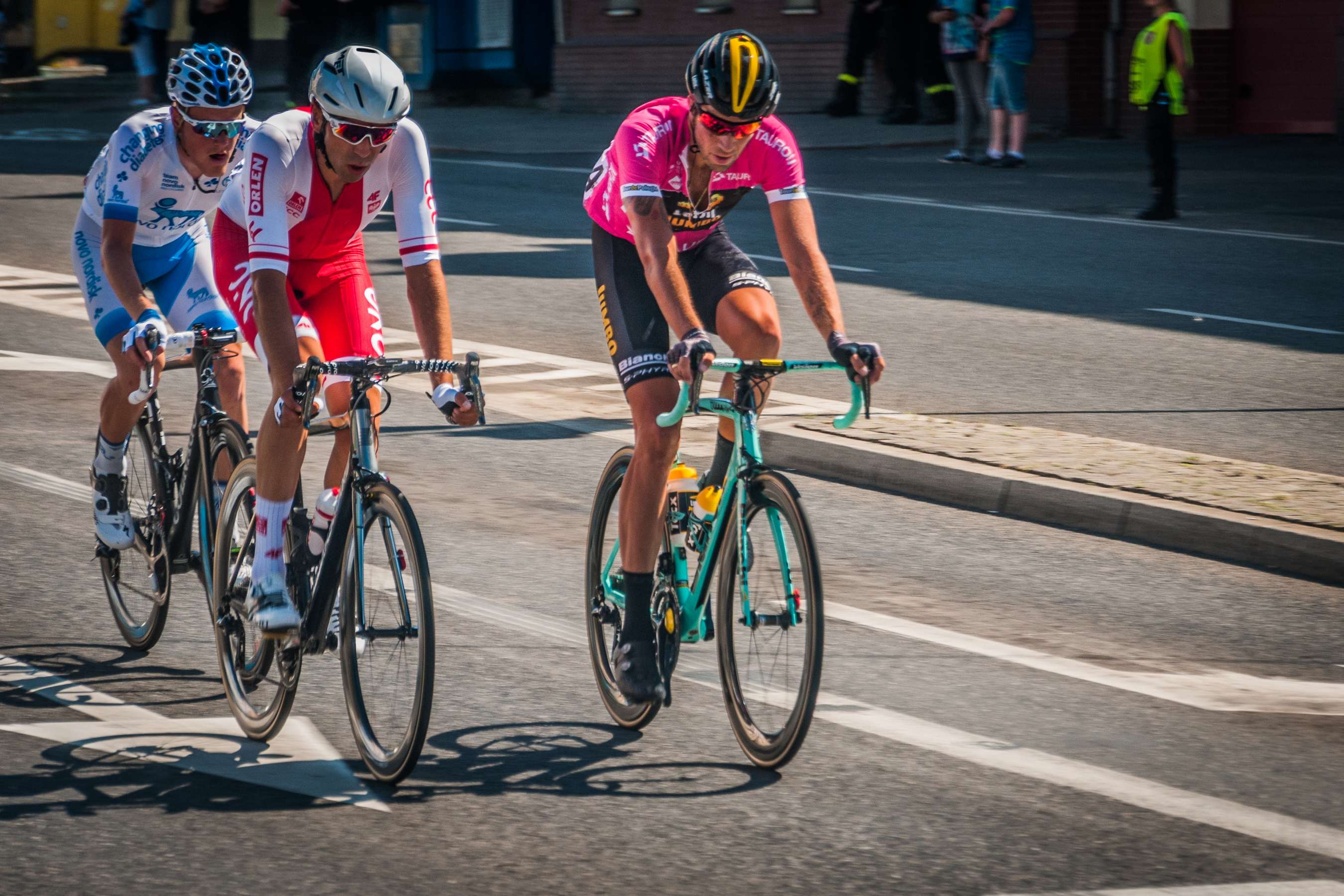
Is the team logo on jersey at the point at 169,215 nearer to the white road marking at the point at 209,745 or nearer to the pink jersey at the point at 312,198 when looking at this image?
the pink jersey at the point at 312,198

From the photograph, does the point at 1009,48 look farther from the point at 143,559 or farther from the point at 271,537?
the point at 271,537

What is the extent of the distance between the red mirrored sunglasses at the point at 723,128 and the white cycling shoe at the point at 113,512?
250cm

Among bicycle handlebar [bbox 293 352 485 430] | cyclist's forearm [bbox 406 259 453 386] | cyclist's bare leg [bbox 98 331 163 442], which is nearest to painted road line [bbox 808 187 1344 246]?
cyclist's bare leg [bbox 98 331 163 442]

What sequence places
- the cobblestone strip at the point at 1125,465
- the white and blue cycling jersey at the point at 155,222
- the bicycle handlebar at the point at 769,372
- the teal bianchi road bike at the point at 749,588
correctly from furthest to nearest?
the cobblestone strip at the point at 1125,465
the white and blue cycling jersey at the point at 155,222
the teal bianchi road bike at the point at 749,588
the bicycle handlebar at the point at 769,372

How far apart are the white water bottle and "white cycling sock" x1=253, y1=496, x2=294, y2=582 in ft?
0.26

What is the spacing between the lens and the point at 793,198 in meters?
5.39

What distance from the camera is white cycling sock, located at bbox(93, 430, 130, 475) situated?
635cm

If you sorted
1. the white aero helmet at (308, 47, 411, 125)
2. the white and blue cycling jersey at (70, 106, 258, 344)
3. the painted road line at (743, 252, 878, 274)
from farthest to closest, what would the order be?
the painted road line at (743, 252, 878, 274), the white and blue cycling jersey at (70, 106, 258, 344), the white aero helmet at (308, 47, 411, 125)

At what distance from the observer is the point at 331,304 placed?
5484 mm

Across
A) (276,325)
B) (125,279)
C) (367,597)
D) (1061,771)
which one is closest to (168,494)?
(125,279)

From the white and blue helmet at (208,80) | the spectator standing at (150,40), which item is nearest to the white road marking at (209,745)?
the white and blue helmet at (208,80)

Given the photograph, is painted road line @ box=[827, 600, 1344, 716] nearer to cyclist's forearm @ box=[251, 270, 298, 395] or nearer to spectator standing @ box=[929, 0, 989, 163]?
cyclist's forearm @ box=[251, 270, 298, 395]

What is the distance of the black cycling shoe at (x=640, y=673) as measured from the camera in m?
5.12

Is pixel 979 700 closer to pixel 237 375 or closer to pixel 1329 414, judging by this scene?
pixel 237 375
